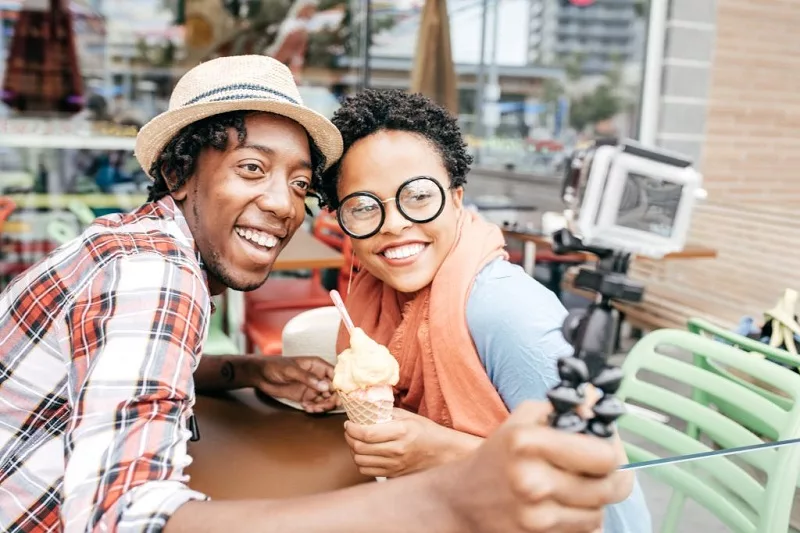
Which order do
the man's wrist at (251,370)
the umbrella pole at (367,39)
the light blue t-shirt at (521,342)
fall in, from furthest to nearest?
the umbrella pole at (367,39), the man's wrist at (251,370), the light blue t-shirt at (521,342)

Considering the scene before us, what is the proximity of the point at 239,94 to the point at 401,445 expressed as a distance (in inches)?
32.3

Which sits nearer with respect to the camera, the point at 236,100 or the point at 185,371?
the point at 185,371

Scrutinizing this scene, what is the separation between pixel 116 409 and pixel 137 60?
326 inches

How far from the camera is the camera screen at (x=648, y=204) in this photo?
118 cm

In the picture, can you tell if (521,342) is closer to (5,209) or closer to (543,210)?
(5,209)

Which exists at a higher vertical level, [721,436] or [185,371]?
[185,371]

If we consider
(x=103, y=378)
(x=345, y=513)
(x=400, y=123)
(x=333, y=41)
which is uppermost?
(x=333, y=41)

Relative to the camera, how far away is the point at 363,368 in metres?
1.30

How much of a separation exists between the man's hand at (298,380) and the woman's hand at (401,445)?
52cm

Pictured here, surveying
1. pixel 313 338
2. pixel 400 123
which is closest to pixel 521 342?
pixel 400 123

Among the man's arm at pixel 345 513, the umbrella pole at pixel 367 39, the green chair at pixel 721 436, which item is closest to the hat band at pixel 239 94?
the man's arm at pixel 345 513

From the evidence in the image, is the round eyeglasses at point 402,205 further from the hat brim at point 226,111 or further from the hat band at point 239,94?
the hat band at point 239,94

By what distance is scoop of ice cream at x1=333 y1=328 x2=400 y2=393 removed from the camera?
129 cm

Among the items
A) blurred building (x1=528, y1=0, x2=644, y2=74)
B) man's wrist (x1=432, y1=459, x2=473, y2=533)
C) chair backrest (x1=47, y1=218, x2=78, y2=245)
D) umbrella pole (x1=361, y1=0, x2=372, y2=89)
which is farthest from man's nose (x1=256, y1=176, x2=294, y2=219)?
umbrella pole (x1=361, y1=0, x2=372, y2=89)
